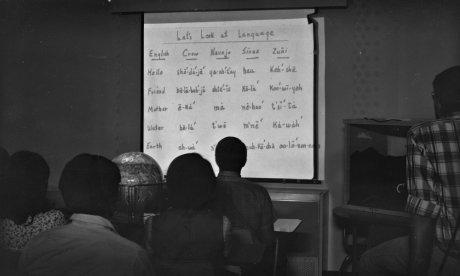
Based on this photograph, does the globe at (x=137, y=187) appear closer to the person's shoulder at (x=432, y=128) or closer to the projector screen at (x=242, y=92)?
the person's shoulder at (x=432, y=128)

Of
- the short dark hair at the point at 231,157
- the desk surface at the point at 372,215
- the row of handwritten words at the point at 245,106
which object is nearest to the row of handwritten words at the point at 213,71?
the row of handwritten words at the point at 245,106

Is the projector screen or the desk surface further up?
the projector screen

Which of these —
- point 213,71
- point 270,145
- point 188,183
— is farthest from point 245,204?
point 213,71

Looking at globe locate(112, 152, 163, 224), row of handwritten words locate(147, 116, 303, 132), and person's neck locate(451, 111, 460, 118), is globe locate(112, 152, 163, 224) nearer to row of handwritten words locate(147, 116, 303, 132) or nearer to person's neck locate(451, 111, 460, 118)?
person's neck locate(451, 111, 460, 118)

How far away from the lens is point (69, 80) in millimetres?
2979

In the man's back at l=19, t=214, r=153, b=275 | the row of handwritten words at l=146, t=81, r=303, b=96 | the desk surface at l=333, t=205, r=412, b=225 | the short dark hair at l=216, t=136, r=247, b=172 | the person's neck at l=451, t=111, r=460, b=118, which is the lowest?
the desk surface at l=333, t=205, r=412, b=225

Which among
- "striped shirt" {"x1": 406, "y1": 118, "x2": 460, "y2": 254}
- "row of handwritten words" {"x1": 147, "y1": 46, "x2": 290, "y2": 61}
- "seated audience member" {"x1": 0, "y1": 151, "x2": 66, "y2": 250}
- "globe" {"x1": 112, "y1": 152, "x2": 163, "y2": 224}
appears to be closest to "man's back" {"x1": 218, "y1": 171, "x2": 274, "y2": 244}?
"globe" {"x1": 112, "y1": 152, "x2": 163, "y2": 224}

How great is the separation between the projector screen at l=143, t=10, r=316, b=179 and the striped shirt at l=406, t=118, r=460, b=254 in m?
1.34

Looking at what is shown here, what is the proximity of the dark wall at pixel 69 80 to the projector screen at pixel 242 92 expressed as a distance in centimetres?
23

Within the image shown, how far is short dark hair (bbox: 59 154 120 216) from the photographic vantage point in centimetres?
144

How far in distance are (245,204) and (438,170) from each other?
2.73 ft

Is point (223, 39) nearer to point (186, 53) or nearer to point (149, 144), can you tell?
point (186, 53)

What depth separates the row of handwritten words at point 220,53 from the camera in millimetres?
2926

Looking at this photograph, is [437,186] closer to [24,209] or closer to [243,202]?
[243,202]
